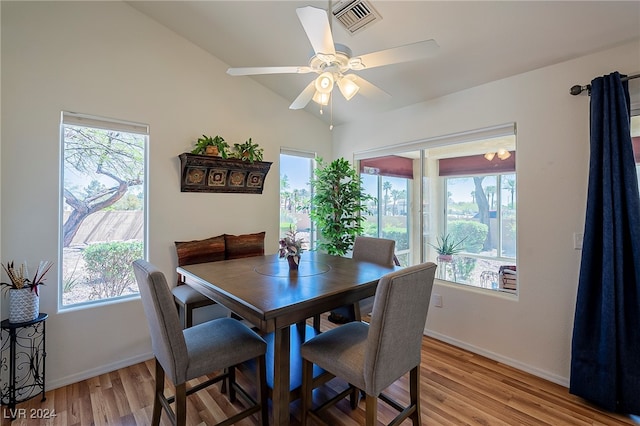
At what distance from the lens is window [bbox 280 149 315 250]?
12.4 feet

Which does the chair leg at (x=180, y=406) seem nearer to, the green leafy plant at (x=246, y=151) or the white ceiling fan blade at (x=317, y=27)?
the white ceiling fan blade at (x=317, y=27)

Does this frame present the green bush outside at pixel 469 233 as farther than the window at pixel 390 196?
No

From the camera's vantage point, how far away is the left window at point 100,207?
2.40 meters

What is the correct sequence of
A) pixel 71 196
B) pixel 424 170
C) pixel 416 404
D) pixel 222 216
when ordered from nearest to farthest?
pixel 416 404
pixel 71 196
pixel 222 216
pixel 424 170

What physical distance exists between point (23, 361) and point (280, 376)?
204cm

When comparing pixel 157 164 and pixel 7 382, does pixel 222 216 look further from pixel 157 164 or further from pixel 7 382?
pixel 7 382

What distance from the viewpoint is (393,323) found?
1.44 metres

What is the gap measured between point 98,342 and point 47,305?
0.48 metres

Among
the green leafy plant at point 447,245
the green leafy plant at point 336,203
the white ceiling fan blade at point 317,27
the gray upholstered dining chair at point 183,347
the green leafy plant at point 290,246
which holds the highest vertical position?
the white ceiling fan blade at point 317,27

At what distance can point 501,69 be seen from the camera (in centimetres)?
247

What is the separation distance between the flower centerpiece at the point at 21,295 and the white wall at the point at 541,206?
347cm

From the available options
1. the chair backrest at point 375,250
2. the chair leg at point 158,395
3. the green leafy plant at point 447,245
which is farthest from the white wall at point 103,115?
the green leafy plant at point 447,245

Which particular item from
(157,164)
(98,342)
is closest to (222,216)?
(157,164)

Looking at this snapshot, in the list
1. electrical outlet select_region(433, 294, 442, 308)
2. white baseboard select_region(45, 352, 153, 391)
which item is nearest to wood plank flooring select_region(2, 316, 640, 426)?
white baseboard select_region(45, 352, 153, 391)
